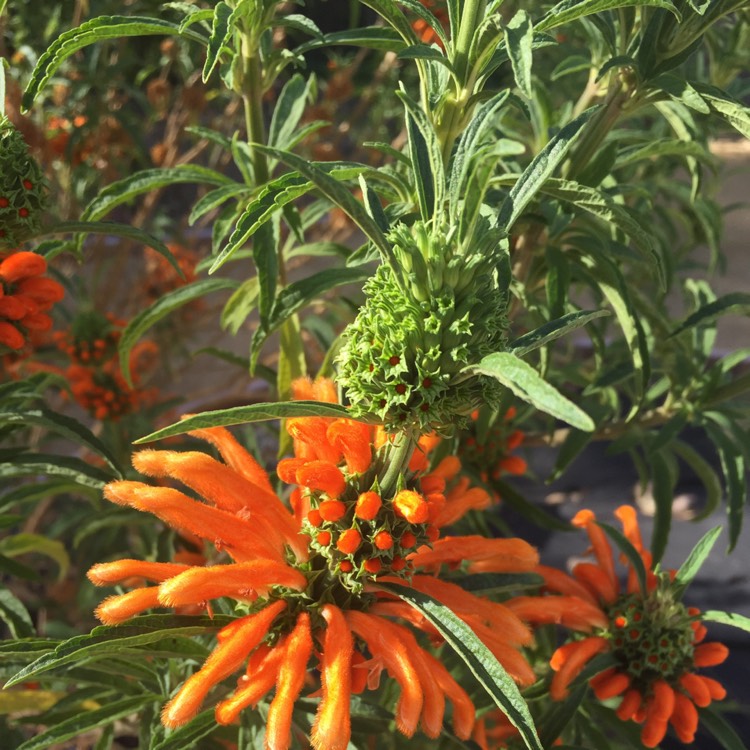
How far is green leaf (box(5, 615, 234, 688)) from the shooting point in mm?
507

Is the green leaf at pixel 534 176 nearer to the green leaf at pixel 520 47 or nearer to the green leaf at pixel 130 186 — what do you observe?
the green leaf at pixel 520 47

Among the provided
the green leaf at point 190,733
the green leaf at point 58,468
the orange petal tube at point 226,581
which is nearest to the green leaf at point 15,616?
the green leaf at point 58,468

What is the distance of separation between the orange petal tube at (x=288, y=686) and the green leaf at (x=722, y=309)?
0.58 metres

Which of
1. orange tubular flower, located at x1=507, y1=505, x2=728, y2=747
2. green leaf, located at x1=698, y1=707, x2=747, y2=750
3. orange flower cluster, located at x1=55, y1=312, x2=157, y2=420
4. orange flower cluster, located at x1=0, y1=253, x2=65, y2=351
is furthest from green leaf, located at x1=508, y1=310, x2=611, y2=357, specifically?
orange flower cluster, located at x1=55, y1=312, x2=157, y2=420

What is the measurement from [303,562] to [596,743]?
0.53m

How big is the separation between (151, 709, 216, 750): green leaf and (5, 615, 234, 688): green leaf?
10cm

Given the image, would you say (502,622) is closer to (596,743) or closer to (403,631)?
(403,631)

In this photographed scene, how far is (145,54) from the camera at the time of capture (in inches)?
89.8

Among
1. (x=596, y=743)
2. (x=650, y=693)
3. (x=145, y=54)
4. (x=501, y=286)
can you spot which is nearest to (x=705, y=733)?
(x=596, y=743)

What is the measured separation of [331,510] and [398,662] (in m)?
0.13

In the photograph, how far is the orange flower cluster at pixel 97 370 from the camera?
1.33 m

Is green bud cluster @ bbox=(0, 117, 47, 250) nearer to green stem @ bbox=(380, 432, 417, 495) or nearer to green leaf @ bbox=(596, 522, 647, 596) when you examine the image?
green stem @ bbox=(380, 432, 417, 495)

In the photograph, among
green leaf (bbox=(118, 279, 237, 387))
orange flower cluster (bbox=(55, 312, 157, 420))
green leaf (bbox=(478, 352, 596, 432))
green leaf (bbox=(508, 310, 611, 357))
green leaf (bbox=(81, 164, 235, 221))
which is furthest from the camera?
orange flower cluster (bbox=(55, 312, 157, 420))

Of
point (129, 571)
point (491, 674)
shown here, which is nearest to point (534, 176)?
point (491, 674)
